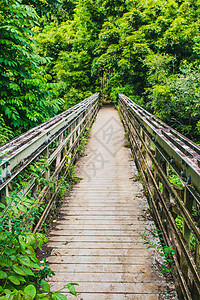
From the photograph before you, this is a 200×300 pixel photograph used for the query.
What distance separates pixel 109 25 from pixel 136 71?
12.9ft

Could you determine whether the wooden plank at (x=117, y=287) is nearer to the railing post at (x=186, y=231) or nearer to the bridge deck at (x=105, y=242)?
the bridge deck at (x=105, y=242)

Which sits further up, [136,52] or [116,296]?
[136,52]

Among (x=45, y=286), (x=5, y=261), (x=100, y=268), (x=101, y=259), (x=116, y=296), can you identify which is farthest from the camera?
(x=101, y=259)

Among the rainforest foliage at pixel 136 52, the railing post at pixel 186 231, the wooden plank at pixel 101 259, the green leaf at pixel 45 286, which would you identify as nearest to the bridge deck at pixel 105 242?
the wooden plank at pixel 101 259

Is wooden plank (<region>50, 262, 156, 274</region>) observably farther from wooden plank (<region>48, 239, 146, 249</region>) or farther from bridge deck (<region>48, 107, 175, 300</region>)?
wooden plank (<region>48, 239, 146, 249</region>)

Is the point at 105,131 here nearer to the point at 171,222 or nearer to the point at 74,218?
the point at 74,218

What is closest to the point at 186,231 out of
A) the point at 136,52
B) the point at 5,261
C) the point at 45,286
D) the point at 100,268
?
the point at 100,268

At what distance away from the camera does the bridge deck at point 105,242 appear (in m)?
2.61

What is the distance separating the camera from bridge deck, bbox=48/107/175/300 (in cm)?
261

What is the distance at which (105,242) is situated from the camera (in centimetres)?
337

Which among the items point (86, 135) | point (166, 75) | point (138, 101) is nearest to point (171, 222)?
point (86, 135)

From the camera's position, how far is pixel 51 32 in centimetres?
1888

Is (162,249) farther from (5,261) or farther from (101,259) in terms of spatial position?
(5,261)

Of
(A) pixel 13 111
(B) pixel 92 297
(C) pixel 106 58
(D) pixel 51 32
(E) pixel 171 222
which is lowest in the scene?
(B) pixel 92 297
